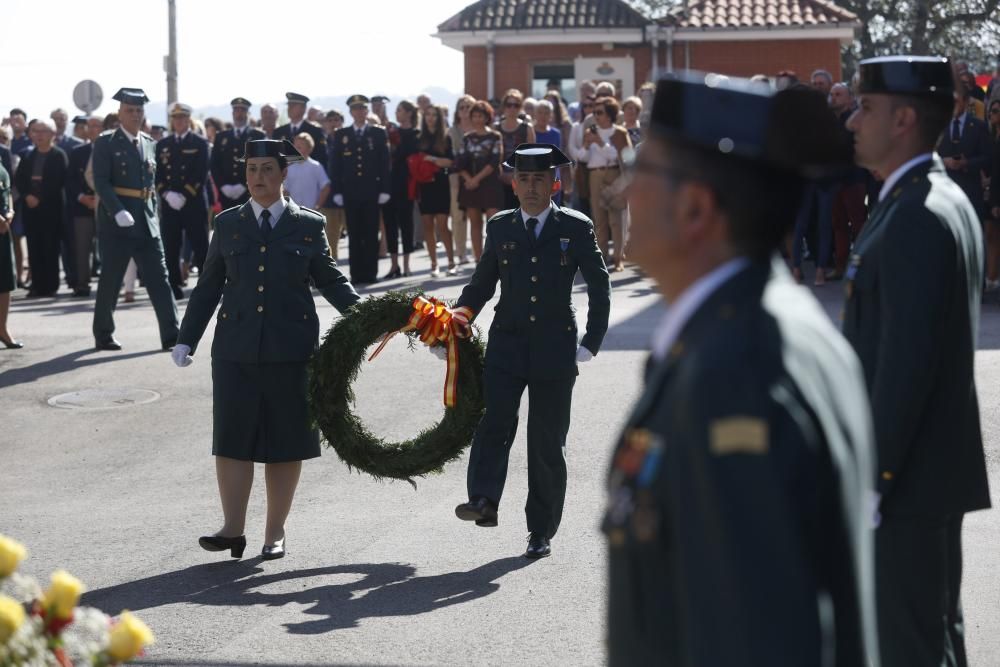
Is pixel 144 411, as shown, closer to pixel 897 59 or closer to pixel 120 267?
pixel 120 267

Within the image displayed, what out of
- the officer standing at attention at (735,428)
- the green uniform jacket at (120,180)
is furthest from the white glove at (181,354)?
the green uniform jacket at (120,180)

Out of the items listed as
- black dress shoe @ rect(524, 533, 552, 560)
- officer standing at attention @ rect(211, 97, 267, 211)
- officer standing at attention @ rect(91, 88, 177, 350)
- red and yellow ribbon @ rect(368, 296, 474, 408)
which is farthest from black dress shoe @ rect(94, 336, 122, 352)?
black dress shoe @ rect(524, 533, 552, 560)

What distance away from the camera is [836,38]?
35.9 m

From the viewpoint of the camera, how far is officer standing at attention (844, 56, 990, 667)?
3744mm

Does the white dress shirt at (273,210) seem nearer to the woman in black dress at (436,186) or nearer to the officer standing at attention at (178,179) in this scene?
the officer standing at attention at (178,179)

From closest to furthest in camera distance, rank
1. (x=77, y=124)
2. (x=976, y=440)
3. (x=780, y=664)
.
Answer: (x=780, y=664) → (x=976, y=440) → (x=77, y=124)

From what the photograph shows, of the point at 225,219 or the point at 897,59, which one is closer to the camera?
the point at 897,59

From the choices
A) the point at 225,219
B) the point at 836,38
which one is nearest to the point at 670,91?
the point at 225,219

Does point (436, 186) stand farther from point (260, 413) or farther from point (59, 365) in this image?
point (260, 413)

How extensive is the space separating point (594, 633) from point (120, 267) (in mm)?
8809

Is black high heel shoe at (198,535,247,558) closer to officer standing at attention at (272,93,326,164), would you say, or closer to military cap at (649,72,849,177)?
military cap at (649,72,849,177)

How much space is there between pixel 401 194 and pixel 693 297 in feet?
54.9

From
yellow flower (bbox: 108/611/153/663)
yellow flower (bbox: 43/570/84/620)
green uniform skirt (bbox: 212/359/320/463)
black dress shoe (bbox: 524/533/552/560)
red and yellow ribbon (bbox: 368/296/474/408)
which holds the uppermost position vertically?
yellow flower (bbox: 43/570/84/620)

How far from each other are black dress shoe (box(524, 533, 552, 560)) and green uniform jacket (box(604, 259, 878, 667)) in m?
4.91
